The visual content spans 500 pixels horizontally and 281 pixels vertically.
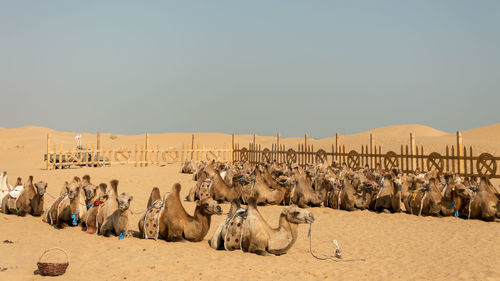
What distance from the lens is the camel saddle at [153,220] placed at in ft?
29.9

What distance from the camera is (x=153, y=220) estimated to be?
30.1 ft

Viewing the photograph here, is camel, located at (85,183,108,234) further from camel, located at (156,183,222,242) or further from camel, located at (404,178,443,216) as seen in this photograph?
camel, located at (404,178,443,216)

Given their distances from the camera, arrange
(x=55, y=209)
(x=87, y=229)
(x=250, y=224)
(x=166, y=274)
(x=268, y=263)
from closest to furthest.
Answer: (x=166, y=274) → (x=268, y=263) → (x=250, y=224) → (x=87, y=229) → (x=55, y=209)

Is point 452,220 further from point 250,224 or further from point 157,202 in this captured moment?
point 157,202

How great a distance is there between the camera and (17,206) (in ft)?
40.6

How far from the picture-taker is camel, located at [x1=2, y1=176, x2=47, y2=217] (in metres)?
12.2

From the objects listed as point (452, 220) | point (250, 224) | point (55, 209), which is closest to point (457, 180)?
point (452, 220)

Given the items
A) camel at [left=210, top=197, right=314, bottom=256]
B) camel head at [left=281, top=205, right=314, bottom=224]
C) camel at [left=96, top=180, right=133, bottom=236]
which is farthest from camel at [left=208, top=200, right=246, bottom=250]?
camel at [left=96, top=180, right=133, bottom=236]

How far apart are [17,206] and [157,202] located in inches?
215

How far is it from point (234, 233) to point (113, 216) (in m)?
2.85

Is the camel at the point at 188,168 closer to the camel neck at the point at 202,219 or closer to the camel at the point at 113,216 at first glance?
the camel at the point at 113,216

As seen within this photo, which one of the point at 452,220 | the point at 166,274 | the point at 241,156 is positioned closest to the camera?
the point at 166,274

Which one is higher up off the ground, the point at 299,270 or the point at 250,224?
the point at 250,224

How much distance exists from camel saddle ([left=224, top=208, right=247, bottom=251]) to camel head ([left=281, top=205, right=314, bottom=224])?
0.81 meters
